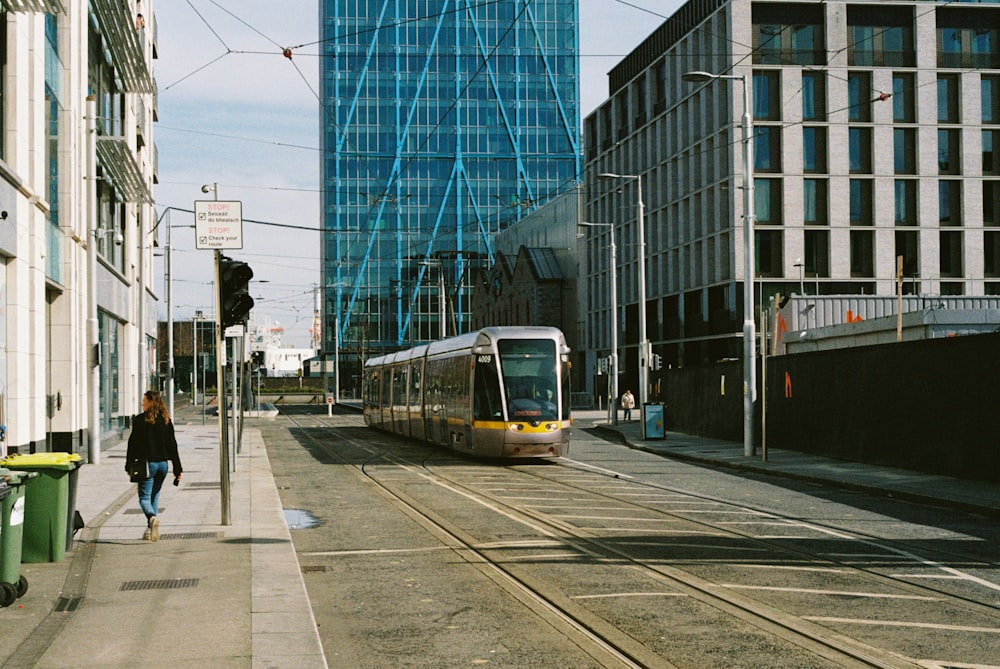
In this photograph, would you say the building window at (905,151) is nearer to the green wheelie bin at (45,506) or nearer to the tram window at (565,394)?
the tram window at (565,394)

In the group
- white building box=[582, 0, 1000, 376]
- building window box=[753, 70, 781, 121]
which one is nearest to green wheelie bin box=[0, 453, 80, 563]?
white building box=[582, 0, 1000, 376]

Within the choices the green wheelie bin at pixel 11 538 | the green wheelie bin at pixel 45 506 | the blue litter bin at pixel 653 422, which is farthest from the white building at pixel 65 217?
the blue litter bin at pixel 653 422

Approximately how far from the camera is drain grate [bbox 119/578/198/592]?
34.0 ft

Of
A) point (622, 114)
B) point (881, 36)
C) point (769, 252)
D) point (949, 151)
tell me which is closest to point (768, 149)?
point (769, 252)

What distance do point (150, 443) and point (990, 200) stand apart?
55.5m

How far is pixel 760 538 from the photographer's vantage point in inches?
530

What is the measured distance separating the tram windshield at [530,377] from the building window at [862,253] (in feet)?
121

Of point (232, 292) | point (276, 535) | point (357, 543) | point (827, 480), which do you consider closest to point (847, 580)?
point (357, 543)

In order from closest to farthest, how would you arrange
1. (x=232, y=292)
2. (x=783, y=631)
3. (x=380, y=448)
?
1. (x=783, y=631)
2. (x=232, y=292)
3. (x=380, y=448)

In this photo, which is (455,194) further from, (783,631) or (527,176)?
(783,631)

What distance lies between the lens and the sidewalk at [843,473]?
1812 cm

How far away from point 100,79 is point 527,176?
279 ft

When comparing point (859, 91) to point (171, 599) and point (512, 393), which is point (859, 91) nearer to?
point (512, 393)

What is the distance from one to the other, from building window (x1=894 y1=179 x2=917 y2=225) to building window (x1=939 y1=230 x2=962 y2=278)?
1.86m
